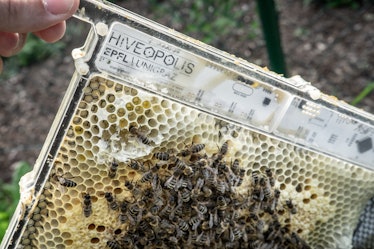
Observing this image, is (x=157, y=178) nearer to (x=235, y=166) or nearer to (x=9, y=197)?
(x=235, y=166)

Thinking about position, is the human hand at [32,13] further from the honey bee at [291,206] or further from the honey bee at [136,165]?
the honey bee at [291,206]

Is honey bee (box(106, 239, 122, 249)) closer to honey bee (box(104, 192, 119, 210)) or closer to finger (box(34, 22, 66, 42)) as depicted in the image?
honey bee (box(104, 192, 119, 210))

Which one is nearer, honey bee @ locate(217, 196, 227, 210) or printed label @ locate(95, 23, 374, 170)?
printed label @ locate(95, 23, 374, 170)

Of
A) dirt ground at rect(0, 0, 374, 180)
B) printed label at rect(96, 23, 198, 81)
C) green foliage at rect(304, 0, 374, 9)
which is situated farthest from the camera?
green foliage at rect(304, 0, 374, 9)

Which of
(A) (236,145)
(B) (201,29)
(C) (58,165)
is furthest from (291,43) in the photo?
(C) (58,165)

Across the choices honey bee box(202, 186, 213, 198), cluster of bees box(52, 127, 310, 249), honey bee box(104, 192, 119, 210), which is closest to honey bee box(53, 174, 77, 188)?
cluster of bees box(52, 127, 310, 249)

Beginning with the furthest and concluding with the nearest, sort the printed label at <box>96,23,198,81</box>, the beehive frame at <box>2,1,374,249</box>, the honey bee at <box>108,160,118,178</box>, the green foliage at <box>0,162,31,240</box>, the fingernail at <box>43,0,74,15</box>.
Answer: the green foliage at <box>0,162,31,240</box> → the honey bee at <box>108,160,118,178</box> → the beehive frame at <box>2,1,374,249</box> → the printed label at <box>96,23,198,81</box> → the fingernail at <box>43,0,74,15</box>

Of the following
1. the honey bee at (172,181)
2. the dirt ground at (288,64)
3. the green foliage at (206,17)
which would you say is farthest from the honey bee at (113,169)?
the green foliage at (206,17)

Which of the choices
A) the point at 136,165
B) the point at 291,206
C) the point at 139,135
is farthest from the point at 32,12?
the point at 291,206
